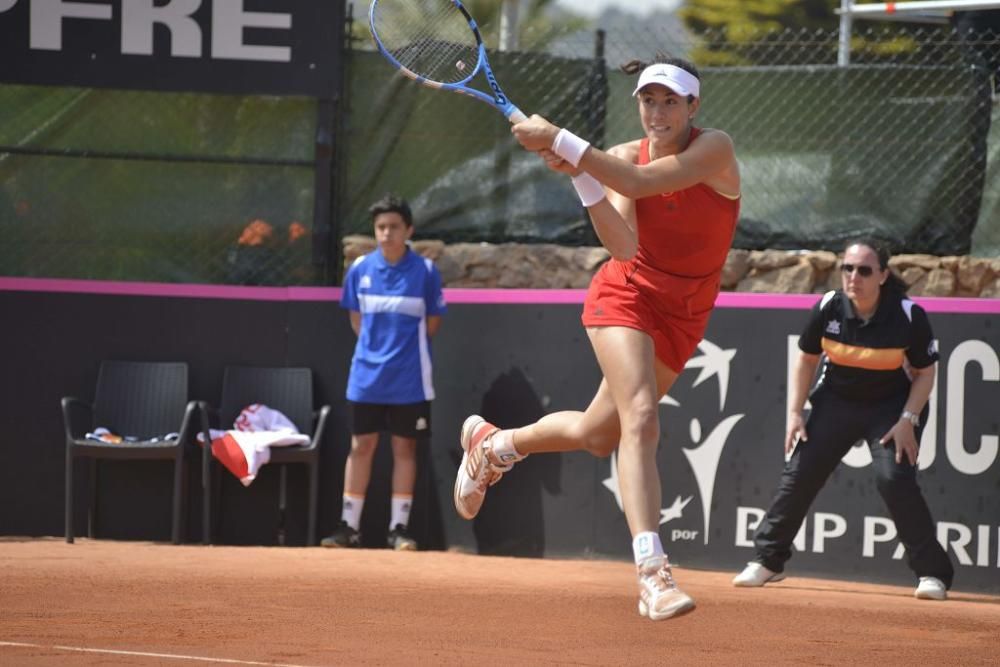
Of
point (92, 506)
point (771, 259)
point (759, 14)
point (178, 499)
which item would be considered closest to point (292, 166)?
point (178, 499)

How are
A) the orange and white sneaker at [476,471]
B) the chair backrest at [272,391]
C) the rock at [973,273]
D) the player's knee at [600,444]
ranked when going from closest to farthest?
the player's knee at [600,444] < the orange and white sneaker at [476,471] < the rock at [973,273] < the chair backrest at [272,391]

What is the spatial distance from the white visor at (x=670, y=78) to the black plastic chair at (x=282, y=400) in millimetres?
4250

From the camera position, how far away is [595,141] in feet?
31.1

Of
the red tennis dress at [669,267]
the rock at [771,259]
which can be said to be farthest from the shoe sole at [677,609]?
the rock at [771,259]

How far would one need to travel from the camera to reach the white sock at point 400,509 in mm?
8961

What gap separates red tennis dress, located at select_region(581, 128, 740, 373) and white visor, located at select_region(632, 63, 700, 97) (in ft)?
0.86

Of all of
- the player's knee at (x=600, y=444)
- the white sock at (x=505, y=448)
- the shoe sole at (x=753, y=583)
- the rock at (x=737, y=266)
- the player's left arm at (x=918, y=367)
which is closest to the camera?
the player's knee at (x=600, y=444)

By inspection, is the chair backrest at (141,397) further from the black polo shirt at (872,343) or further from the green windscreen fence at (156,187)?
the black polo shirt at (872,343)

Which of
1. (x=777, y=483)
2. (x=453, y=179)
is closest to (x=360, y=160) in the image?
(x=453, y=179)

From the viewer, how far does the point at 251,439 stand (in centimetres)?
891

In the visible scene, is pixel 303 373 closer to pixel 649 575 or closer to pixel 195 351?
pixel 195 351

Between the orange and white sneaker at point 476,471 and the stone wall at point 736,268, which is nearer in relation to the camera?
the orange and white sneaker at point 476,471

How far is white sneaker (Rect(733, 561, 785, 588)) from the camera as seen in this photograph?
773 centimetres

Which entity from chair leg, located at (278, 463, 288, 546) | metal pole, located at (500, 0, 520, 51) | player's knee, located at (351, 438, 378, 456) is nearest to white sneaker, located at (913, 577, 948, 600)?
player's knee, located at (351, 438, 378, 456)
